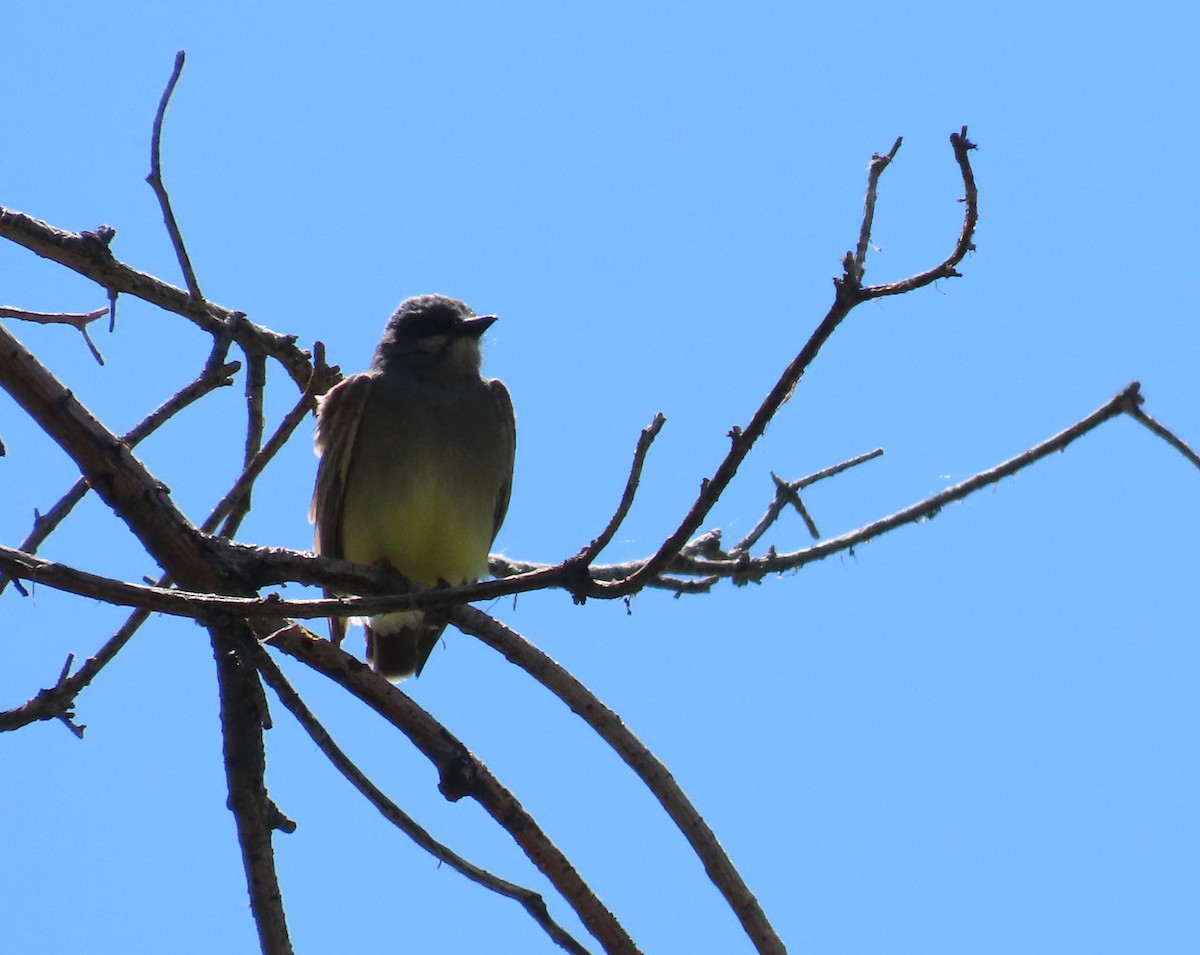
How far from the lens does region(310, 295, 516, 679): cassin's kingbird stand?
659 cm

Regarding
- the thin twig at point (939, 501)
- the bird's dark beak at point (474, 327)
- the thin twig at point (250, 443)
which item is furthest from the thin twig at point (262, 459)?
the bird's dark beak at point (474, 327)

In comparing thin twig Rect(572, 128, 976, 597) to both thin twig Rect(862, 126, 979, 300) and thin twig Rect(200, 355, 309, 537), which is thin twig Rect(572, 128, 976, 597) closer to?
thin twig Rect(862, 126, 979, 300)

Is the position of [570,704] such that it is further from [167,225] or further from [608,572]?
[167,225]

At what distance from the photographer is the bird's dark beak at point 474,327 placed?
7.47 meters

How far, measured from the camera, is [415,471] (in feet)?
22.0

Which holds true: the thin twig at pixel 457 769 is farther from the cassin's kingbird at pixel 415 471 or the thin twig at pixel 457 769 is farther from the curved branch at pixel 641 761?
the cassin's kingbird at pixel 415 471

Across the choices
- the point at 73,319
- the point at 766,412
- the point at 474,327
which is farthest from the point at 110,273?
the point at 766,412

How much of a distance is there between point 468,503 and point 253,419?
173cm

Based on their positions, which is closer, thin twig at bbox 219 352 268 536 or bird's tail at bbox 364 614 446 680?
thin twig at bbox 219 352 268 536

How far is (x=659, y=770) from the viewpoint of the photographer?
4.25 meters

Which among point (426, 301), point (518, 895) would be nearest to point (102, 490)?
point (518, 895)

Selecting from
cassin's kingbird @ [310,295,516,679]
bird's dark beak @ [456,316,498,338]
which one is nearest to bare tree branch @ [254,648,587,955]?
cassin's kingbird @ [310,295,516,679]

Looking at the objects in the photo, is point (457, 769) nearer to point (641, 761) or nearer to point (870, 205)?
point (641, 761)

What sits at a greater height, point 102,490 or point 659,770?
point 102,490
